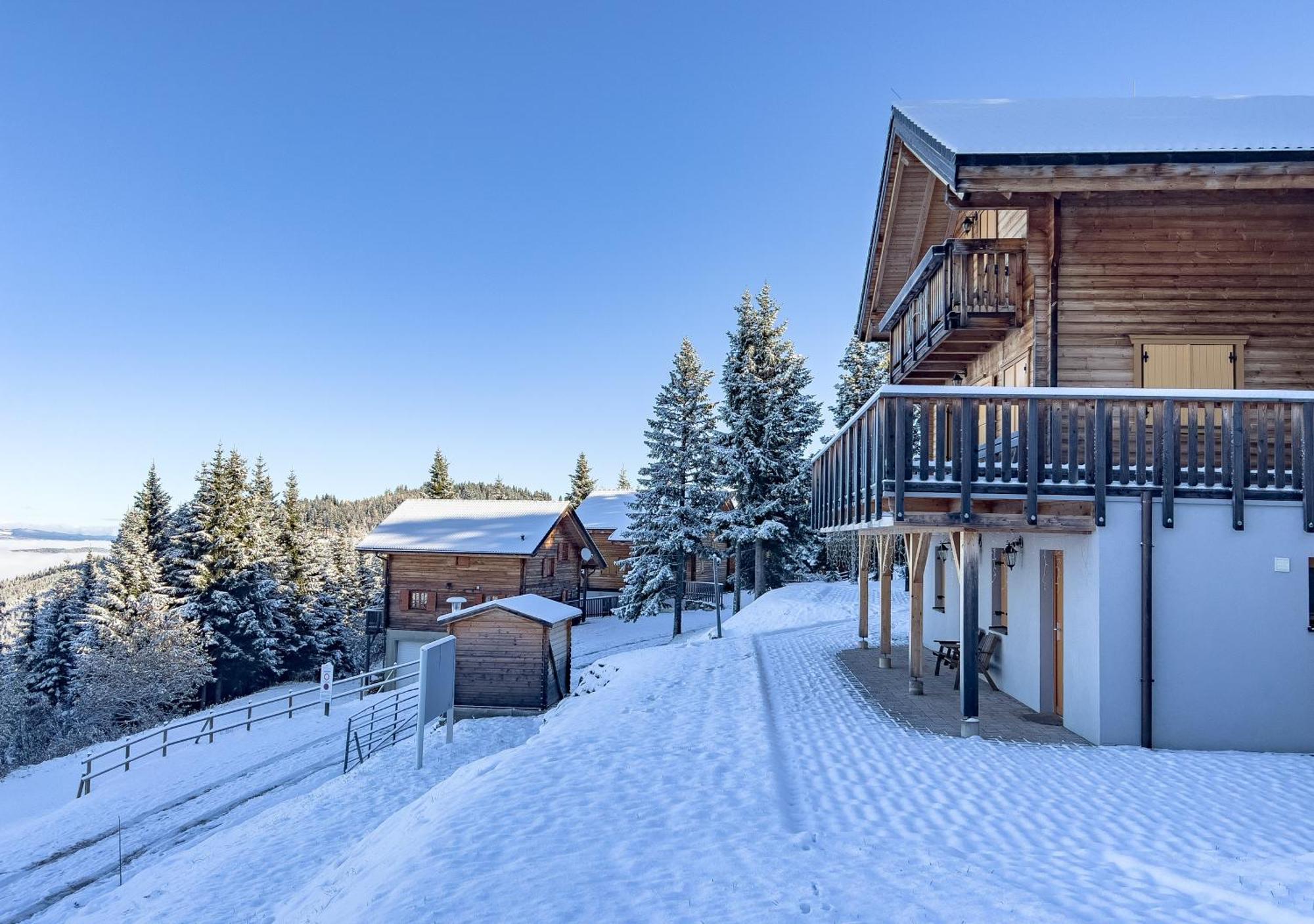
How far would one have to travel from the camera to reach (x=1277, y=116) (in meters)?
10.8

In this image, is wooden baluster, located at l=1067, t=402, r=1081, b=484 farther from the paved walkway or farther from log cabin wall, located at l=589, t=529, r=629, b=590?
log cabin wall, located at l=589, t=529, r=629, b=590

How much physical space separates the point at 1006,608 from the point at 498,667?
12.0 m

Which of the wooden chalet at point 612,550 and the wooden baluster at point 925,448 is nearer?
the wooden baluster at point 925,448

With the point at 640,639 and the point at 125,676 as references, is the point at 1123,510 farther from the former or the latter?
the point at 125,676

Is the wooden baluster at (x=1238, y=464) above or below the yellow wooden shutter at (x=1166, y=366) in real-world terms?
below

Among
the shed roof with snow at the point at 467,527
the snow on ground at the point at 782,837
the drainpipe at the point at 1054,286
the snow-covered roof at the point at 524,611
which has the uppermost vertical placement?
the drainpipe at the point at 1054,286

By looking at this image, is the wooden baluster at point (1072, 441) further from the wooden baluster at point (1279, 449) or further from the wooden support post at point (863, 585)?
the wooden support post at point (863, 585)

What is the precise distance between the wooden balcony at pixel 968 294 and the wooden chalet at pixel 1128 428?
39mm

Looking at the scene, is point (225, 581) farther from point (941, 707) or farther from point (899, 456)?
point (899, 456)

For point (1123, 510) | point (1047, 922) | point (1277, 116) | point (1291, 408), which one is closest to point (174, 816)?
point (1047, 922)

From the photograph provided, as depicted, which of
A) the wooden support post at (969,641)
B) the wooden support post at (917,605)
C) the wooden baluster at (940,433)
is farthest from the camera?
the wooden support post at (917,605)

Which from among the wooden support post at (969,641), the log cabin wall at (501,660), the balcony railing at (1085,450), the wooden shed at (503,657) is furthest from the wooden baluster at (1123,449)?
the log cabin wall at (501,660)

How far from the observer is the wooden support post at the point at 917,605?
34.8 feet

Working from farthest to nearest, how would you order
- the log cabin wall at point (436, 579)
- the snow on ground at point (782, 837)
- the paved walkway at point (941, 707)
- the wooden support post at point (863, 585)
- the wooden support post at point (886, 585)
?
the log cabin wall at point (436, 579) < the wooden support post at point (863, 585) < the wooden support post at point (886, 585) < the paved walkway at point (941, 707) < the snow on ground at point (782, 837)
